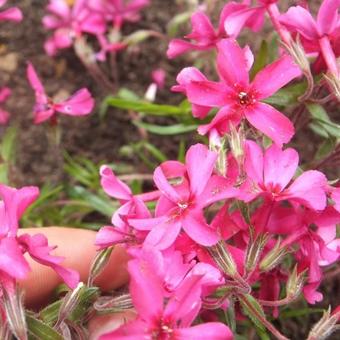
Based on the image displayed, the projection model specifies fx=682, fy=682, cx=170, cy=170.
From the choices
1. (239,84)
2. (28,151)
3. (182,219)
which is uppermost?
(239,84)

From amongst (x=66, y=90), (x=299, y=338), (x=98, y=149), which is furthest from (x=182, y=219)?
(x=66, y=90)

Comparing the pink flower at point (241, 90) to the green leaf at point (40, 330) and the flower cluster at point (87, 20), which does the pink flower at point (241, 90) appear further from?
the flower cluster at point (87, 20)

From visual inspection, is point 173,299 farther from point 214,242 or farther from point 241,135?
point 241,135

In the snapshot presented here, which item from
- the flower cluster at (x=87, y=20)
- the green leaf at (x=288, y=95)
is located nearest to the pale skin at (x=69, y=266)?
the green leaf at (x=288, y=95)

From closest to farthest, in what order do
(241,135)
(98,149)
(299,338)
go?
(241,135) → (299,338) → (98,149)

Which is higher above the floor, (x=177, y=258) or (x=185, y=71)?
(x=185, y=71)

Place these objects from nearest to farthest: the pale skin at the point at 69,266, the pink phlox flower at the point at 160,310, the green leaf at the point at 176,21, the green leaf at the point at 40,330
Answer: the pink phlox flower at the point at 160,310 → the green leaf at the point at 40,330 → the pale skin at the point at 69,266 → the green leaf at the point at 176,21

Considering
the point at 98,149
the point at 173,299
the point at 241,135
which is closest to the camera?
the point at 173,299
